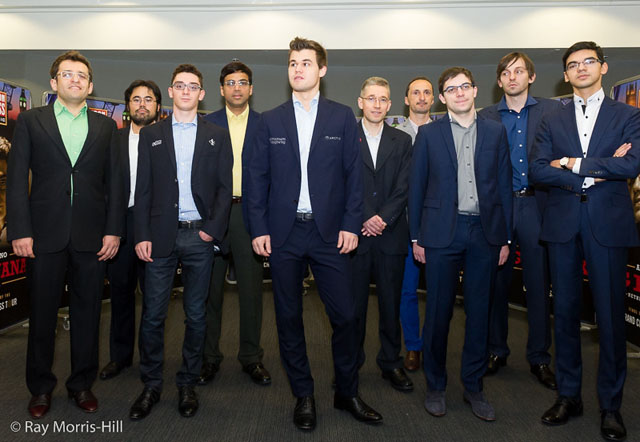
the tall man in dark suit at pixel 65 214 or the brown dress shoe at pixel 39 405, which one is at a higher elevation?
the tall man in dark suit at pixel 65 214

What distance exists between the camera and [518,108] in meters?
3.46

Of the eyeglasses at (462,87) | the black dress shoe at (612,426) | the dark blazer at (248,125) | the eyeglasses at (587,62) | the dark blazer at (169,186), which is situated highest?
the eyeglasses at (587,62)

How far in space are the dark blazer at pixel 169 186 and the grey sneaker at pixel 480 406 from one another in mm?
1696

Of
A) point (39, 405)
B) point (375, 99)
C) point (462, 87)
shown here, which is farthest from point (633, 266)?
point (39, 405)

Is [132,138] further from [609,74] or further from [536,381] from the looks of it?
[609,74]

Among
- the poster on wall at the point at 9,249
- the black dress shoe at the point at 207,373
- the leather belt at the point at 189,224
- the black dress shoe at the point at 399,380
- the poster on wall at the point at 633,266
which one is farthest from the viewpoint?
the poster on wall at the point at 9,249

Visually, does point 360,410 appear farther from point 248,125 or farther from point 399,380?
point 248,125

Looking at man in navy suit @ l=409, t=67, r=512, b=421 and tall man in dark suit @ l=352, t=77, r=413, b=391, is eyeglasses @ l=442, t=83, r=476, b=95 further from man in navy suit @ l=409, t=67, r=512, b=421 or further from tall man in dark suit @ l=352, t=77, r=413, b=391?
tall man in dark suit @ l=352, t=77, r=413, b=391

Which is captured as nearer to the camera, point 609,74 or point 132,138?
point 132,138

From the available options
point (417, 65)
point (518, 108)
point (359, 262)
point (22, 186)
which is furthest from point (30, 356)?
point (417, 65)

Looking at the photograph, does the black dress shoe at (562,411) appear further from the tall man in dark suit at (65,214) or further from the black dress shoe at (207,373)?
the tall man in dark suit at (65,214)

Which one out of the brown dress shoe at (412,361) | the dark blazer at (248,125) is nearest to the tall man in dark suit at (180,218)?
the dark blazer at (248,125)

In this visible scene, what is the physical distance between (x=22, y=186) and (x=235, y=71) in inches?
59.7

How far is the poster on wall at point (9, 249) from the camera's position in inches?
162
